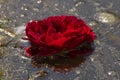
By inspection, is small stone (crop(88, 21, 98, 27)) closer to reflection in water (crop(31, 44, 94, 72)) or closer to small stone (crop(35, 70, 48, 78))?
reflection in water (crop(31, 44, 94, 72))

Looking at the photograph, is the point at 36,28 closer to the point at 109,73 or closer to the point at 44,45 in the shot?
the point at 44,45

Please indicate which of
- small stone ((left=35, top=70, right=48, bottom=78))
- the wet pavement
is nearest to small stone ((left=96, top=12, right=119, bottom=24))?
the wet pavement

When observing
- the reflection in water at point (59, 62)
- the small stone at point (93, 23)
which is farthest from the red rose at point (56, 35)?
the small stone at point (93, 23)

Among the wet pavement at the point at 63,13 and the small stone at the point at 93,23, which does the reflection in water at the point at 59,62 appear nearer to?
the wet pavement at the point at 63,13

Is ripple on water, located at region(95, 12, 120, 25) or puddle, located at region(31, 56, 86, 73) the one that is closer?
puddle, located at region(31, 56, 86, 73)

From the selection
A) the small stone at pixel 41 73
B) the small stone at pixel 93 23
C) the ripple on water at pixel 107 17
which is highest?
the ripple on water at pixel 107 17

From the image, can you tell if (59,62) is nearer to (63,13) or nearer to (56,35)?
(56,35)

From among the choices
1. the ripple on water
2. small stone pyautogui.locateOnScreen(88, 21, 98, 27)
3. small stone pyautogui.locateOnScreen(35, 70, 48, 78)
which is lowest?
small stone pyautogui.locateOnScreen(35, 70, 48, 78)
